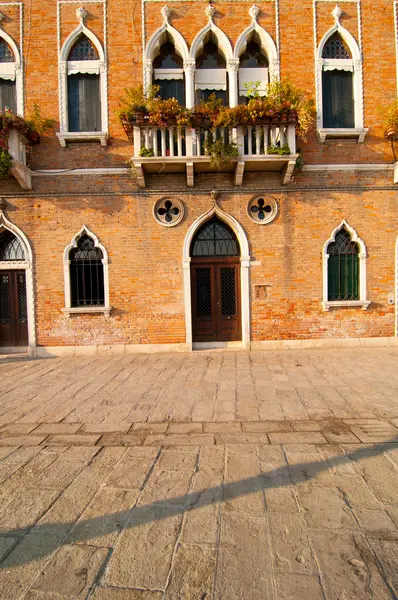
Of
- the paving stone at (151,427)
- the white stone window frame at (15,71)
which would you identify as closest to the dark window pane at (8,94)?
the white stone window frame at (15,71)

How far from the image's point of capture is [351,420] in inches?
165

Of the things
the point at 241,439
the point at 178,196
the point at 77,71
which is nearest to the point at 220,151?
the point at 178,196

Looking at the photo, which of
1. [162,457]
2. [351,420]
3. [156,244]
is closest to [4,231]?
[156,244]

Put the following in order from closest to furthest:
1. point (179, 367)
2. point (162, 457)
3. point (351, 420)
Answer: point (162, 457) < point (351, 420) < point (179, 367)

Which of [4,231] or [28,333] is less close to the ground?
[4,231]

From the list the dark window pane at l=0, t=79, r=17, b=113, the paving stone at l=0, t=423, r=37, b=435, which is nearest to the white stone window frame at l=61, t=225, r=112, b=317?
the dark window pane at l=0, t=79, r=17, b=113

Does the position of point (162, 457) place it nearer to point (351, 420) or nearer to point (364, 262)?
point (351, 420)

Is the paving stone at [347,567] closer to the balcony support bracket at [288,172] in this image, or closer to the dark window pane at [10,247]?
the balcony support bracket at [288,172]

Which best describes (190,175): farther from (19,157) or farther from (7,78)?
(7,78)

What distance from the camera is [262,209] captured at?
8656mm

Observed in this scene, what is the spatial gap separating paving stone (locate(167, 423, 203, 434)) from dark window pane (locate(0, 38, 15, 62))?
35.4ft

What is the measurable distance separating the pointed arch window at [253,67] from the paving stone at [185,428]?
882 cm

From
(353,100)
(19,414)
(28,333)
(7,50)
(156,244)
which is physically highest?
(7,50)

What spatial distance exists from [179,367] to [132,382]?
138cm
